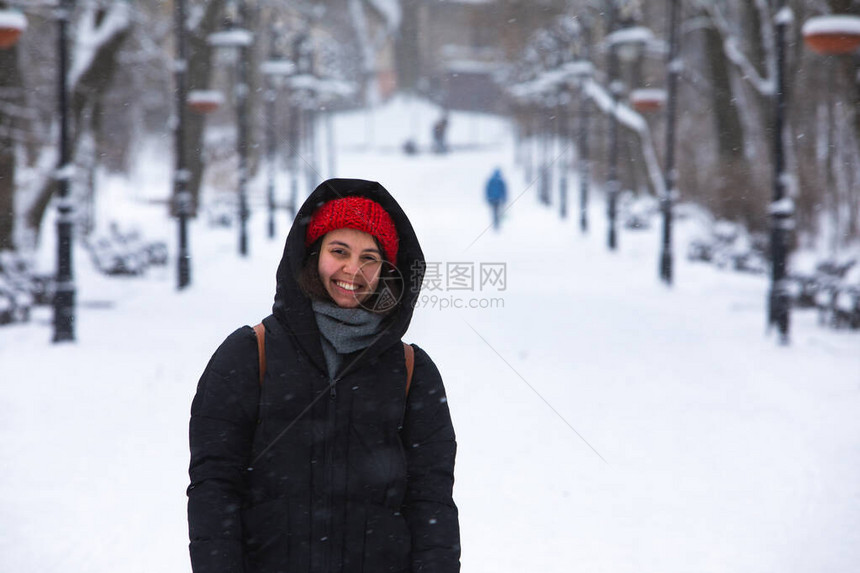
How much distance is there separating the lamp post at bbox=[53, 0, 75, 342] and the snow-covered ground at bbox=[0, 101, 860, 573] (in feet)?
1.14

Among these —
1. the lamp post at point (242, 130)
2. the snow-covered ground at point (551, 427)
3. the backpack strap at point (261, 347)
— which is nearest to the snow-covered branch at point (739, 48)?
the snow-covered ground at point (551, 427)

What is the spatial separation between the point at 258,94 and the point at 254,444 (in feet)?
127

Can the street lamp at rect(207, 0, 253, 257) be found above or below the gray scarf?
above

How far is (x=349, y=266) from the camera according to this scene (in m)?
2.38

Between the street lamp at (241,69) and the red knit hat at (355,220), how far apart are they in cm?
1447

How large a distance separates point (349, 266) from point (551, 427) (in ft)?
15.7

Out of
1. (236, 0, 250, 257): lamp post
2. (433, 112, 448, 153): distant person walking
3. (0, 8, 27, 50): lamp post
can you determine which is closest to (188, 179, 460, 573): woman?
(0, 8, 27, 50): lamp post

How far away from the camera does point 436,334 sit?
1093 centimetres

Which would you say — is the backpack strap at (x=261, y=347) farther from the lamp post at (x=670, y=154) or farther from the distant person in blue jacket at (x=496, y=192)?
the distant person in blue jacket at (x=496, y=192)

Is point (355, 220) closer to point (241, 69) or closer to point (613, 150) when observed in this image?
point (241, 69)

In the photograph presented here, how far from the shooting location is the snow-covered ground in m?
4.70

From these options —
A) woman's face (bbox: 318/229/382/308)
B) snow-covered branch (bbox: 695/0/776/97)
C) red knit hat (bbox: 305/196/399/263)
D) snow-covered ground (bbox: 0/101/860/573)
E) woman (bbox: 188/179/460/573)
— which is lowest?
snow-covered ground (bbox: 0/101/860/573)

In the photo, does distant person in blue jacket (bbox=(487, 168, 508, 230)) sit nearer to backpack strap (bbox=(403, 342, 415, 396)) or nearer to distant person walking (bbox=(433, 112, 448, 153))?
backpack strap (bbox=(403, 342, 415, 396))

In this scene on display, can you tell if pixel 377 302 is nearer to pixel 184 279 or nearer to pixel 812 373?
pixel 812 373
